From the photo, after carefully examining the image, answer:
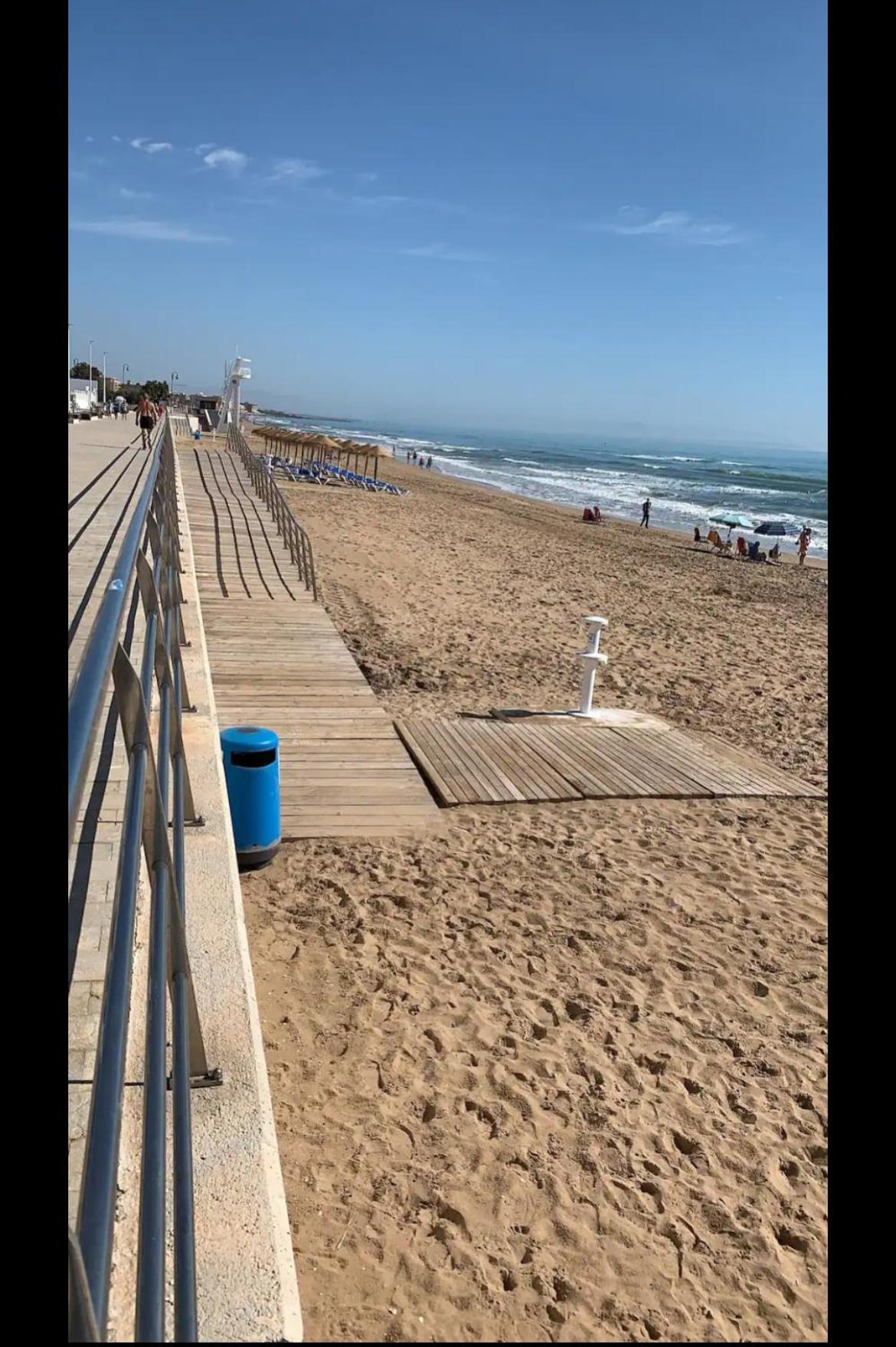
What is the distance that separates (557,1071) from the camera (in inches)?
145

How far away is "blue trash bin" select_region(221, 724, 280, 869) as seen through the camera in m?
4.83

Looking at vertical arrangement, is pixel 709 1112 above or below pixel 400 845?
below

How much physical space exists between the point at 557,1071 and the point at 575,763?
12.3 ft

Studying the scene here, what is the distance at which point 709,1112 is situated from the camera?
353cm

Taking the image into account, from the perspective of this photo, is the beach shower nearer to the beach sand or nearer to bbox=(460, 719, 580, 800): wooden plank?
bbox=(460, 719, 580, 800): wooden plank

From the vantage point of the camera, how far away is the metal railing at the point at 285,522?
11.9 metres

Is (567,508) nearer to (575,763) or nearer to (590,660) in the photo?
(590,660)

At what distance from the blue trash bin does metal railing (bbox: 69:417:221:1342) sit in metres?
2.17

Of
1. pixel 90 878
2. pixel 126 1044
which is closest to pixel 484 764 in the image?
pixel 90 878

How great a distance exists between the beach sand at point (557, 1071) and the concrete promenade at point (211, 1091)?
875 millimetres

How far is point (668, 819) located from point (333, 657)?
366 cm

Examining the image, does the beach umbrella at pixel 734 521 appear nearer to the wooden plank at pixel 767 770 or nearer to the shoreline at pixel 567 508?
the shoreline at pixel 567 508
